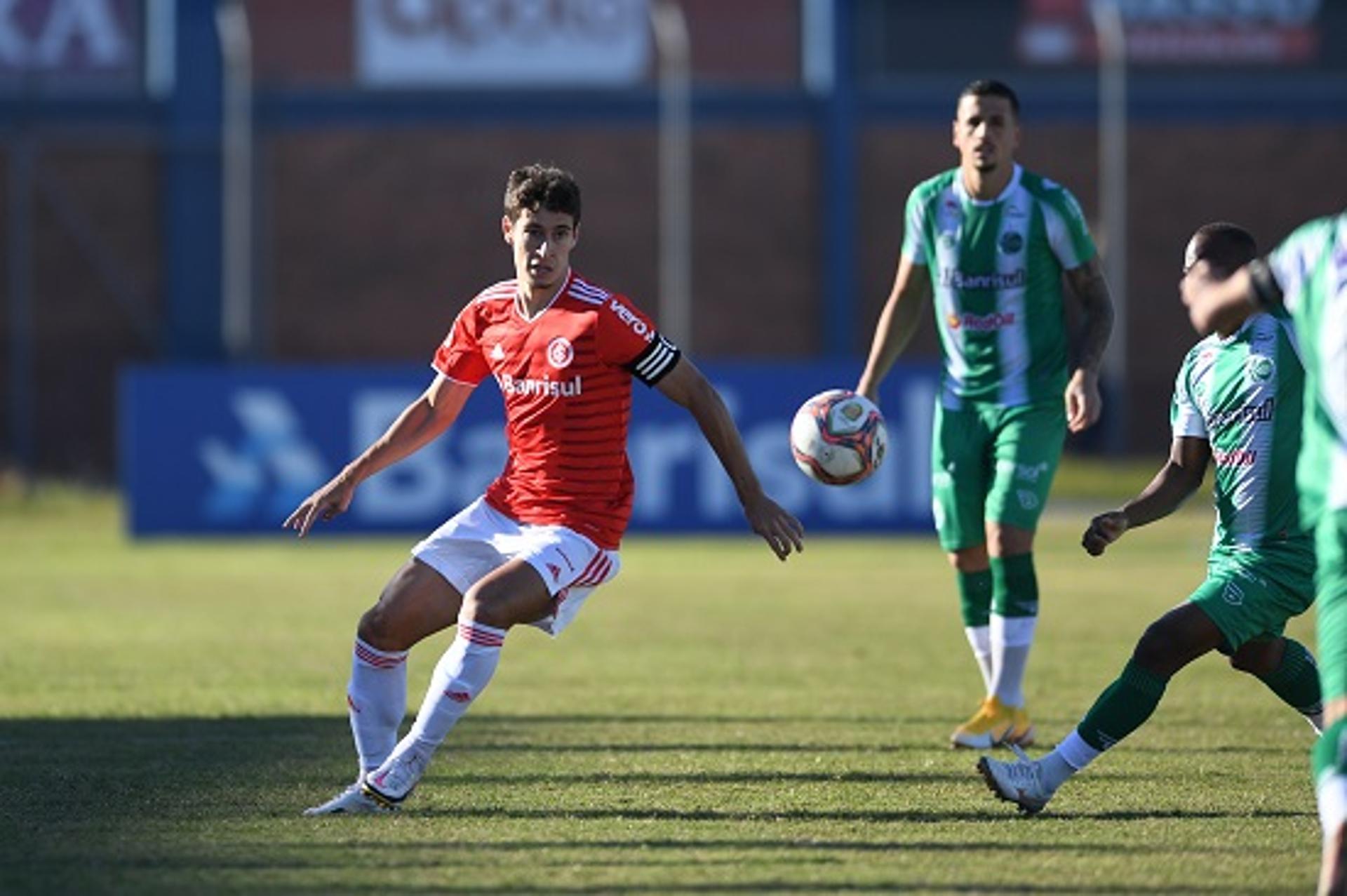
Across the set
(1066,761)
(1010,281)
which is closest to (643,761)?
(1066,761)

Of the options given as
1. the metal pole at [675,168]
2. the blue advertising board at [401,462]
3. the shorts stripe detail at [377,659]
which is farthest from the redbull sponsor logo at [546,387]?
the metal pole at [675,168]

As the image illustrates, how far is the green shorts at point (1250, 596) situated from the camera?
8141 millimetres

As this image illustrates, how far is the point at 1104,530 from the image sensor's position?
8.12 metres

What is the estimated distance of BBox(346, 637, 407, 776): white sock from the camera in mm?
8633

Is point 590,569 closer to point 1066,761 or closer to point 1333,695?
point 1066,761

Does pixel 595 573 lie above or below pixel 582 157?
above

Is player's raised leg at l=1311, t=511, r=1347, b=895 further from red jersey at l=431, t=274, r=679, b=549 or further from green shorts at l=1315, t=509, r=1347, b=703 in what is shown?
red jersey at l=431, t=274, r=679, b=549

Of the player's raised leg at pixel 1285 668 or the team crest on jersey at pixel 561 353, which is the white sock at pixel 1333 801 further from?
the team crest on jersey at pixel 561 353

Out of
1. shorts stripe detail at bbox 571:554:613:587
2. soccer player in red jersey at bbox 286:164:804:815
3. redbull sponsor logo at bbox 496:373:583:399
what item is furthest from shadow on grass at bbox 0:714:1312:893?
Answer: redbull sponsor logo at bbox 496:373:583:399

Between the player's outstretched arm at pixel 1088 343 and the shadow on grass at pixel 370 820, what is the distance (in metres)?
1.57

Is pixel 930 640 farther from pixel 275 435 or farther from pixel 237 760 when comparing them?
pixel 275 435

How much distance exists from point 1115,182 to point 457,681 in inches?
1198

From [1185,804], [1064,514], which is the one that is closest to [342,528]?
[1064,514]

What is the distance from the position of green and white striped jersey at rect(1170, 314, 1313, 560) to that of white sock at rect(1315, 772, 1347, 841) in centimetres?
214
